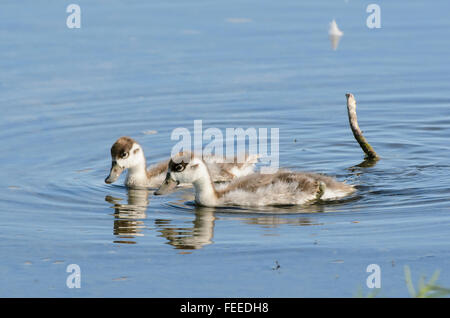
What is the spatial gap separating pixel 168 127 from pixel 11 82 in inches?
119

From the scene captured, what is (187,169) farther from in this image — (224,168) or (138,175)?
(224,168)

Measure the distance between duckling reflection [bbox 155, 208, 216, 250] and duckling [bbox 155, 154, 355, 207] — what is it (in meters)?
0.28

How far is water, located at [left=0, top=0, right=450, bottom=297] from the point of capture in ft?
25.0

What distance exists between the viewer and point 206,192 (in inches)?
385

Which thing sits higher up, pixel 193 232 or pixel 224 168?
pixel 224 168

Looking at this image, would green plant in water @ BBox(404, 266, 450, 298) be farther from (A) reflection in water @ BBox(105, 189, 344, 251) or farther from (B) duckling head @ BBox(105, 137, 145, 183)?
(B) duckling head @ BBox(105, 137, 145, 183)

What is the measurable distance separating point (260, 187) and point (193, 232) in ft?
3.91

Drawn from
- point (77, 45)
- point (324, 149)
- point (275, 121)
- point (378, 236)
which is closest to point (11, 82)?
point (77, 45)

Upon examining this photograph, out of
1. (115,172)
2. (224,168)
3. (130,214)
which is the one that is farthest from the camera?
(224,168)

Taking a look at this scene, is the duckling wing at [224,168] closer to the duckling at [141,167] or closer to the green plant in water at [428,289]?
the duckling at [141,167]

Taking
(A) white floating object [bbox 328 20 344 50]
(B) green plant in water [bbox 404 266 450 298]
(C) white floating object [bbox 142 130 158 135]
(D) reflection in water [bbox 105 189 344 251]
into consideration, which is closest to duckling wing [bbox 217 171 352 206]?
(D) reflection in water [bbox 105 189 344 251]

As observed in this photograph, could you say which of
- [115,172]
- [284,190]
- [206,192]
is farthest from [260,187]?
[115,172]

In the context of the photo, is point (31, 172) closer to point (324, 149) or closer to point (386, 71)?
point (324, 149)

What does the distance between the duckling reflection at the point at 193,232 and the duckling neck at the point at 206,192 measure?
0.17 m
